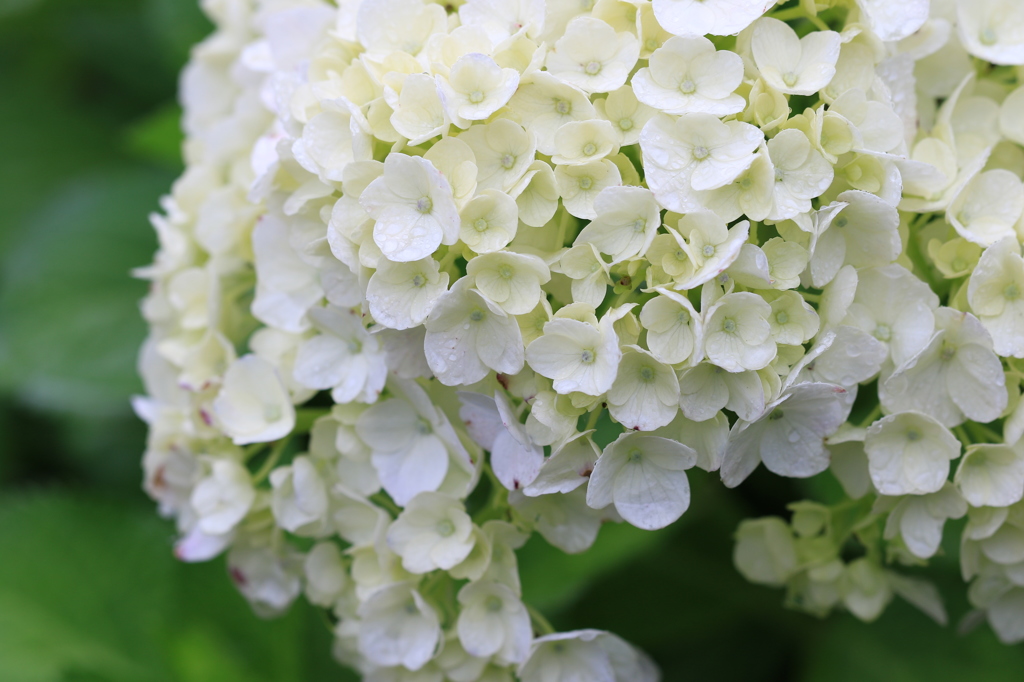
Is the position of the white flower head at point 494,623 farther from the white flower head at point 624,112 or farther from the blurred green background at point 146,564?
the white flower head at point 624,112

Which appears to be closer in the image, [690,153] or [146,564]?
[690,153]

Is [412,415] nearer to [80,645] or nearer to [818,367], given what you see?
[818,367]

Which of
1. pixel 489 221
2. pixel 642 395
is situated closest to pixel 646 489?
pixel 642 395

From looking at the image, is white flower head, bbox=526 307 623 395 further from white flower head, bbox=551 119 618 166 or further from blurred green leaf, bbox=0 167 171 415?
blurred green leaf, bbox=0 167 171 415

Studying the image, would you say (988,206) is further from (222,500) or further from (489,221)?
(222,500)

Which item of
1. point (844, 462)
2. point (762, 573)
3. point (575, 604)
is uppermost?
point (844, 462)

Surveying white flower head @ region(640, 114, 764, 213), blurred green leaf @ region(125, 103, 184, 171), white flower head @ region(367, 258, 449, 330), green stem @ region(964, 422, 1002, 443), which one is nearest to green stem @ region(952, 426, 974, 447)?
green stem @ region(964, 422, 1002, 443)

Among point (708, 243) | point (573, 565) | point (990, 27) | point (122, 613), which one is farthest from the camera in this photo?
point (122, 613)

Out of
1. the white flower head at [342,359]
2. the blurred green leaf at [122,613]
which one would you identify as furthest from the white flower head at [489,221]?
the blurred green leaf at [122,613]

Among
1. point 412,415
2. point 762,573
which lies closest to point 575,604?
point 762,573
